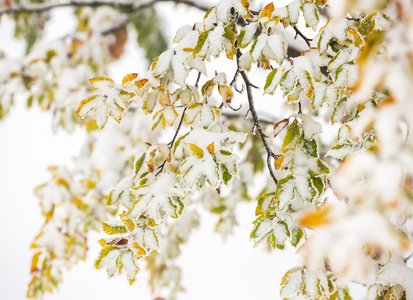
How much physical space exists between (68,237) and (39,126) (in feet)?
12.2

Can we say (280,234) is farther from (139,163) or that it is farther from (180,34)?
(180,34)

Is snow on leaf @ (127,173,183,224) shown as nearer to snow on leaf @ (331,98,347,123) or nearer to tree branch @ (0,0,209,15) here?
snow on leaf @ (331,98,347,123)

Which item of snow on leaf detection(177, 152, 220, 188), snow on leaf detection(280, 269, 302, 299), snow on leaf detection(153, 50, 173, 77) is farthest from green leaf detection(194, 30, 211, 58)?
snow on leaf detection(280, 269, 302, 299)

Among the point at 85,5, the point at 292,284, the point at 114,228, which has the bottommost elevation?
the point at 292,284

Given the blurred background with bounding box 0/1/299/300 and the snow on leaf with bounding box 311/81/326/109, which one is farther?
the blurred background with bounding box 0/1/299/300

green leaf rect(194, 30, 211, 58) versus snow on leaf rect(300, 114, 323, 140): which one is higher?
green leaf rect(194, 30, 211, 58)

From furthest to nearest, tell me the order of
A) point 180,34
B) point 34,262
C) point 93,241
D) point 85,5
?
point 93,241
point 85,5
point 34,262
point 180,34

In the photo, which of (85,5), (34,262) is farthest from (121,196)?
(85,5)

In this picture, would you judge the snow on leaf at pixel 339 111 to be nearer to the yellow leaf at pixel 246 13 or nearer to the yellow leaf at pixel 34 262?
the yellow leaf at pixel 246 13

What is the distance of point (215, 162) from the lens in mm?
546

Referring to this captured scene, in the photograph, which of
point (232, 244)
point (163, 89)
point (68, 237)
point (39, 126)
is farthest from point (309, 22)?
point (39, 126)

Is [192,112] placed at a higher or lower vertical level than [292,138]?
higher

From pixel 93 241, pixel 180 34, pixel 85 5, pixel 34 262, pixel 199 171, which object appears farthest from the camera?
pixel 93 241

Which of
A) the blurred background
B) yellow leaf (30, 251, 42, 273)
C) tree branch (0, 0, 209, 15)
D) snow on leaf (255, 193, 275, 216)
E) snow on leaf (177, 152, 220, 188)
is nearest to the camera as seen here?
snow on leaf (177, 152, 220, 188)
